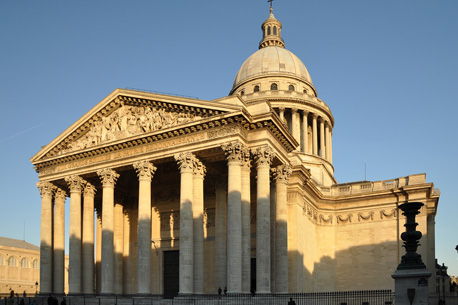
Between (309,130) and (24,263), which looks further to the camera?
(24,263)

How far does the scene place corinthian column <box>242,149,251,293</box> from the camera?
33000 millimetres

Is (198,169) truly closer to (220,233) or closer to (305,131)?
(220,233)

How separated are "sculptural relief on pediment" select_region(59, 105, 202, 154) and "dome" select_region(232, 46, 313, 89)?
108 feet

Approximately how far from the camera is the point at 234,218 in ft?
107

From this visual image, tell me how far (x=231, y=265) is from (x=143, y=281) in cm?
777

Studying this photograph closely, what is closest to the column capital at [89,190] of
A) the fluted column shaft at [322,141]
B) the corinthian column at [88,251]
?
the corinthian column at [88,251]

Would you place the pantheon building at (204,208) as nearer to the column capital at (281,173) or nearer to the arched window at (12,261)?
the column capital at (281,173)

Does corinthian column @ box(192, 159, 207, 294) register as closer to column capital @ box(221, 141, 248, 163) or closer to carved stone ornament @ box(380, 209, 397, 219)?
column capital @ box(221, 141, 248, 163)

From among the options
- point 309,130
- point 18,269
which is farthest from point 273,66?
point 18,269

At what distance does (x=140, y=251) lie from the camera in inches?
1415

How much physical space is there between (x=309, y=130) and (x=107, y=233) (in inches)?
1417

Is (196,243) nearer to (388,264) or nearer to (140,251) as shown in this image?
(140,251)

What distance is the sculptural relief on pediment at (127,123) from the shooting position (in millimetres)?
36547

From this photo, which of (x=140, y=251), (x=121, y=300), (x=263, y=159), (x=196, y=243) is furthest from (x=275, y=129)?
(x=121, y=300)
